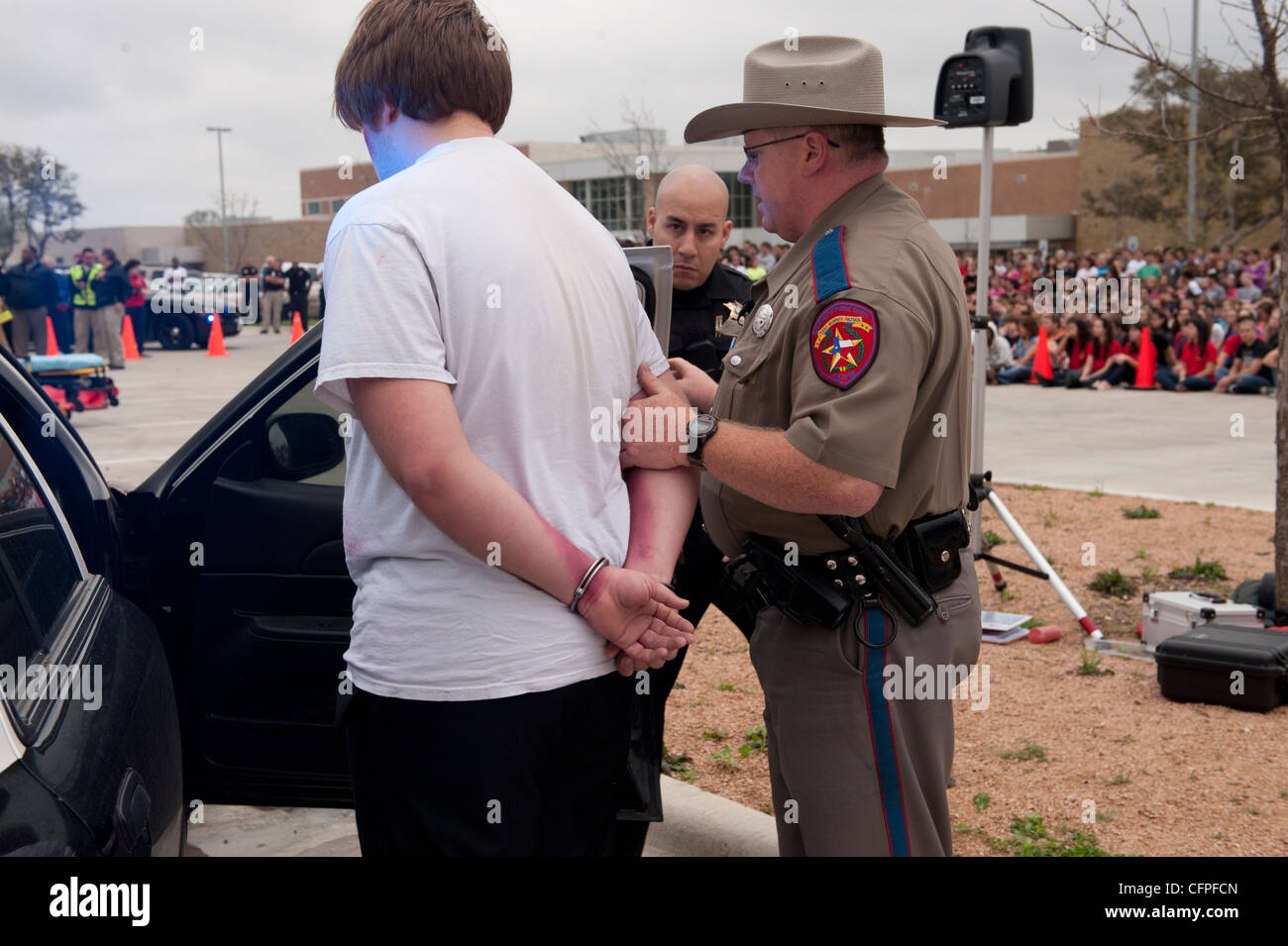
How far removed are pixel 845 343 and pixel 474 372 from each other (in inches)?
28.1

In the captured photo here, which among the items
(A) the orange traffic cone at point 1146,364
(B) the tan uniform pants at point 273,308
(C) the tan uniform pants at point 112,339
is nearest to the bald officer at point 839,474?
(A) the orange traffic cone at point 1146,364

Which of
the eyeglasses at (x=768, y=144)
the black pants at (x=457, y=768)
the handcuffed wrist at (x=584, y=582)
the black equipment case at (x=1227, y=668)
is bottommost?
the black equipment case at (x=1227, y=668)

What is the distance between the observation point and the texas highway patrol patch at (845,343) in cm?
213

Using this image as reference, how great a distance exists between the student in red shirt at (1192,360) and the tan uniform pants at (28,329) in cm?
1685

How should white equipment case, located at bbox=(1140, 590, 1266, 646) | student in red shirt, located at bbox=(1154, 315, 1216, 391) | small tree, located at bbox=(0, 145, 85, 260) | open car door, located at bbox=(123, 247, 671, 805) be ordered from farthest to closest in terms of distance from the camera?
small tree, located at bbox=(0, 145, 85, 260) < student in red shirt, located at bbox=(1154, 315, 1216, 391) < white equipment case, located at bbox=(1140, 590, 1266, 646) < open car door, located at bbox=(123, 247, 671, 805)

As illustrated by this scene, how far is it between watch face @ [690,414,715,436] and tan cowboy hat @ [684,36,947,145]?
0.62 m

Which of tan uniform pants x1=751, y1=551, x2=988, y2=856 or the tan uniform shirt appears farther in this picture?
tan uniform pants x1=751, y1=551, x2=988, y2=856

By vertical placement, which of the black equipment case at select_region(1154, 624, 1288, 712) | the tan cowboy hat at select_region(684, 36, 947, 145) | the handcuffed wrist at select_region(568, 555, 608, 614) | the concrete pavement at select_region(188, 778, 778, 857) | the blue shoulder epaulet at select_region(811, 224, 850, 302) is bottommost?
the concrete pavement at select_region(188, 778, 778, 857)

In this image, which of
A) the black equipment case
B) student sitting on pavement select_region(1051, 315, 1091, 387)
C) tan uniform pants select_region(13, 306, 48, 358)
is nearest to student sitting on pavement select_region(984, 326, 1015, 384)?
student sitting on pavement select_region(1051, 315, 1091, 387)

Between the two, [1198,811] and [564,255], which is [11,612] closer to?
[564,255]

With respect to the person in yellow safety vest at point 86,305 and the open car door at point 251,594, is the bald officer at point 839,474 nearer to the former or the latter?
the open car door at point 251,594

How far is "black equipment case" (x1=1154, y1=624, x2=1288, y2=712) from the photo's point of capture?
14.7 ft

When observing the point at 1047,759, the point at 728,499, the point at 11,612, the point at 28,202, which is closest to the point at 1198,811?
the point at 1047,759

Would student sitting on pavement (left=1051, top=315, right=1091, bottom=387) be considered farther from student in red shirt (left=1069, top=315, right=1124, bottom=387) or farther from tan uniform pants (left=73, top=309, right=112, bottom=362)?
tan uniform pants (left=73, top=309, right=112, bottom=362)
